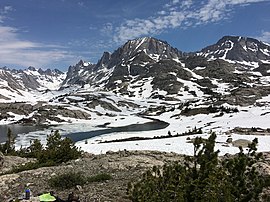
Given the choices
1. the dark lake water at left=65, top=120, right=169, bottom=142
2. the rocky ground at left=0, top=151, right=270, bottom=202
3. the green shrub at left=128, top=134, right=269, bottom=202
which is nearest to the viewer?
the green shrub at left=128, top=134, right=269, bottom=202

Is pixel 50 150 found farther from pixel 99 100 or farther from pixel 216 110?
pixel 99 100

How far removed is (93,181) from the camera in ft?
56.1

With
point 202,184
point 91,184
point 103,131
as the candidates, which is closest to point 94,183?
point 91,184

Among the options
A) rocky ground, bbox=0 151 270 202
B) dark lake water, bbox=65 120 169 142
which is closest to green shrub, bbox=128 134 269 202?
rocky ground, bbox=0 151 270 202

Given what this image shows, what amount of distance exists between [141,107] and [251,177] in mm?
181638

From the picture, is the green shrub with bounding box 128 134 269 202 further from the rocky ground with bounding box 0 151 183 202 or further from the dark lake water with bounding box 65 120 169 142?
the dark lake water with bounding box 65 120 169 142

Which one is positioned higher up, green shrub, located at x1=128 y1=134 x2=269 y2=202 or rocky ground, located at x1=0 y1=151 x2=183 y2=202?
green shrub, located at x1=128 y1=134 x2=269 y2=202

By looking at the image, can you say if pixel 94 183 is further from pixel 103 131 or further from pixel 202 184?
pixel 103 131

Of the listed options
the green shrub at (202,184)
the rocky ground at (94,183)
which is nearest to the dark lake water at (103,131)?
the rocky ground at (94,183)

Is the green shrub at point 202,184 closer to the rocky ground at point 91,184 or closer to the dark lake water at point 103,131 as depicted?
the rocky ground at point 91,184

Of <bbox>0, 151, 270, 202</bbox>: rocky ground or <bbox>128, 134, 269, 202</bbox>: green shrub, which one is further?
<bbox>0, 151, 270, 202</bbox>: rocky ground

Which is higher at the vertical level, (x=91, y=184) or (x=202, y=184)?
(x=202, y=184)

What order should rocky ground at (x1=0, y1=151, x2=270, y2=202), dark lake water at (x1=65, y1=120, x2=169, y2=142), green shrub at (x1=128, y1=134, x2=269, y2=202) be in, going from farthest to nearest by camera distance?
dark lake water at (x1=65, y1=120, x2=169, y2=142) < rocky ground at (x1=0, y1=151, x2=270, y2=202) < green shrub at (x1=128, y1=134, x2=269, y2=202)

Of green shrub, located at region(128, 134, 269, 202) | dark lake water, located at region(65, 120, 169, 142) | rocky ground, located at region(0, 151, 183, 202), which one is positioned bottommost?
dark lake water, located at region(65, 120, 169, 142)
